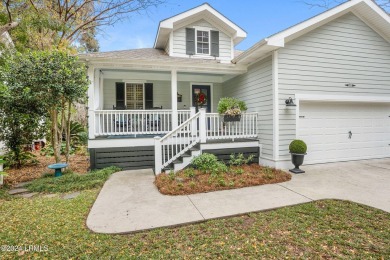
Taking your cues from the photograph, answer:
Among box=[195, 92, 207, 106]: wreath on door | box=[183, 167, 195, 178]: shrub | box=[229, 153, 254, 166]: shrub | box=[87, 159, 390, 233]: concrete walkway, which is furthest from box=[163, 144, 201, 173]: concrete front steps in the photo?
box=[195, 92, 207, 106]: wreath on door

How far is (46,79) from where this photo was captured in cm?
539

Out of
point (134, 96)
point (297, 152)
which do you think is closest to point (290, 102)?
point (297, 152)

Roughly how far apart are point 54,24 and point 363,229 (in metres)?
13.4

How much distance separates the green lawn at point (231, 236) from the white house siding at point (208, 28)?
7.28 metres

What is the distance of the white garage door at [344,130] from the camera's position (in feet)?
22.0

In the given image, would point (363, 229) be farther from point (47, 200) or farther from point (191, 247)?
point (47, 200)

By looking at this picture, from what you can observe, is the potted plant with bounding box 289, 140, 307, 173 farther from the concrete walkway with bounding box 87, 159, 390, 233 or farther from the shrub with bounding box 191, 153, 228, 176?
the shrub with bounding box 191, 153, 228, 176

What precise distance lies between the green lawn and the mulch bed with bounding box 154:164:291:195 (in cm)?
142

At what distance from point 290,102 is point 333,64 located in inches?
86.1

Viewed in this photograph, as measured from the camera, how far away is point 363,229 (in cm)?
288

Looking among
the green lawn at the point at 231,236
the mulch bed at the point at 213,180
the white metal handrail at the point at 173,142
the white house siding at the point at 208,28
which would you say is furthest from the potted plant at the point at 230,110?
the green lawn at the point at 231,236

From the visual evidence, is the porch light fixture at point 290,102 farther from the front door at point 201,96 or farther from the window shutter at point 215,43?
the window shutter at point 215,43

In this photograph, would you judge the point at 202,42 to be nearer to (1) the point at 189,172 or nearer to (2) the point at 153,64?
(2) the point at 153,64

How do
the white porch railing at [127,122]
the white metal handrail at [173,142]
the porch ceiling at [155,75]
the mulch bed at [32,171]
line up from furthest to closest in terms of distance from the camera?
1. the porch ceiling at [155,75]
2. the white porch railing at [127,122]
3. the mulch bed at [32,171]
4. the white metal handrail at [173,142]
